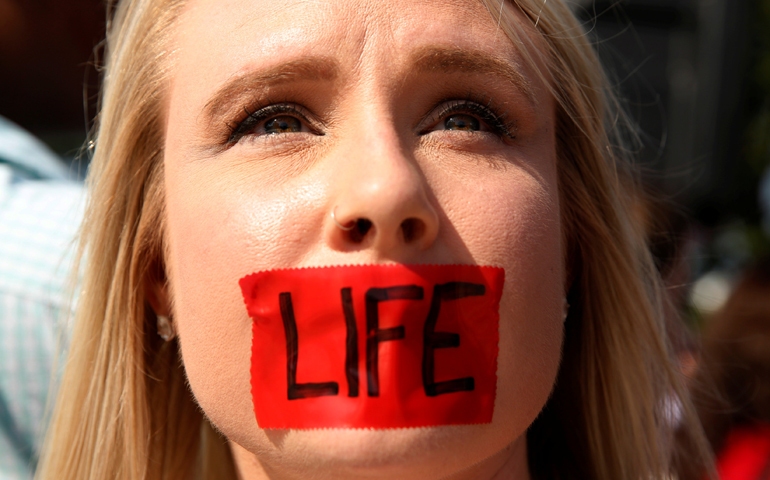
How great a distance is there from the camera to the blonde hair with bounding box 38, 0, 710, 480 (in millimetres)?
1836

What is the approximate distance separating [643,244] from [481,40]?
964mm

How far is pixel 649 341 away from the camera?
79.0 inches

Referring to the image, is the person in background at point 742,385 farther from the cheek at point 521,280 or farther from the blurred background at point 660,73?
the cheek at point 521,280

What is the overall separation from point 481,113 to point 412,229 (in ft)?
1.33

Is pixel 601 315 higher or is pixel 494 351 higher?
pixel 601 315

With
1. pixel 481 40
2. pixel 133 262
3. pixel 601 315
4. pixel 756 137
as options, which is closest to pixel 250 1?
pixel 481 40

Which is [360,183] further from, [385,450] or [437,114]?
[385,450]

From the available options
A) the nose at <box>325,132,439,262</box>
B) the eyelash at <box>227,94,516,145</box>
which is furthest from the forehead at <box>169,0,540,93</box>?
the nose at <box>325,132,439,262</box>

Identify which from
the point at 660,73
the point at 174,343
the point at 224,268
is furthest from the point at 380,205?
the point at 660,73

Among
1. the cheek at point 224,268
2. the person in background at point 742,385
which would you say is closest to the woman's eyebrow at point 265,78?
the cheek at point 224,268

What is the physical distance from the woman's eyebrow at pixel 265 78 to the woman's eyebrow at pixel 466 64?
20 centimetres

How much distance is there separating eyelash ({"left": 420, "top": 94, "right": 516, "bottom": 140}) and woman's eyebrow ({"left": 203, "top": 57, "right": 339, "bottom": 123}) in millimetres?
268

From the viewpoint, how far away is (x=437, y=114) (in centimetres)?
152

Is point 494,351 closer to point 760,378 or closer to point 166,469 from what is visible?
point 166,469
